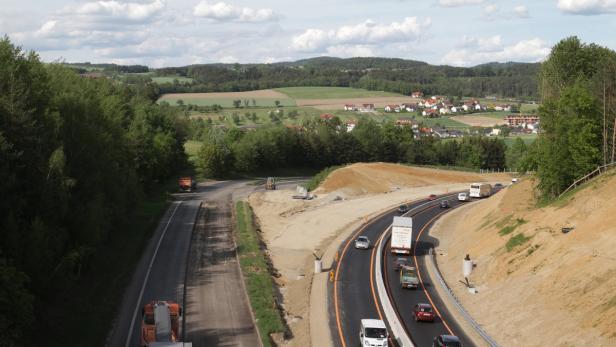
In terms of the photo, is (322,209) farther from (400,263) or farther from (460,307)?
(460,307)

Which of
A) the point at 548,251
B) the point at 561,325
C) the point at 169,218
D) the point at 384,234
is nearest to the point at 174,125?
the point at 169,218

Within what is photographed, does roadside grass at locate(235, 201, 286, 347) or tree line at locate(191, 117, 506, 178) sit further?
tree line at locate(191, 117, 506, 178)

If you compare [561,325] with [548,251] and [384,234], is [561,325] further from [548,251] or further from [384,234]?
[384,234]

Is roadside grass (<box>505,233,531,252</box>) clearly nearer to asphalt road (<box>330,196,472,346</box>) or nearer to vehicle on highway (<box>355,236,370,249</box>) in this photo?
asphalt road (<box>330,196,472,346</box>)

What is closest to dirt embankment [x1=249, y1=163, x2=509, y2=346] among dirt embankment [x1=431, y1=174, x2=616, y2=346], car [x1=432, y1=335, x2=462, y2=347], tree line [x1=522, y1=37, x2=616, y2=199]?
car [x1=432, y1=335, x2=462, y2=347]

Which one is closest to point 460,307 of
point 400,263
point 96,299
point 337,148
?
point 400,263

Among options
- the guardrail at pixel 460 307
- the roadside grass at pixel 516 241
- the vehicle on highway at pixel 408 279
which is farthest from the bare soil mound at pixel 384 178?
the vehicle on highway at pixel 408 279

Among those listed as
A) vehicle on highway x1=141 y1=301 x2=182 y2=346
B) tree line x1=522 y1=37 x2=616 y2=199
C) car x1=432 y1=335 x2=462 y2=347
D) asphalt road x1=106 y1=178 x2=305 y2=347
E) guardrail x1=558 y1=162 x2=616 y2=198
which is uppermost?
tree line x1=522 y1=37 x2=616 y2=199

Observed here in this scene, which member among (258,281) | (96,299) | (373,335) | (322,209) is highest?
(373,335)
